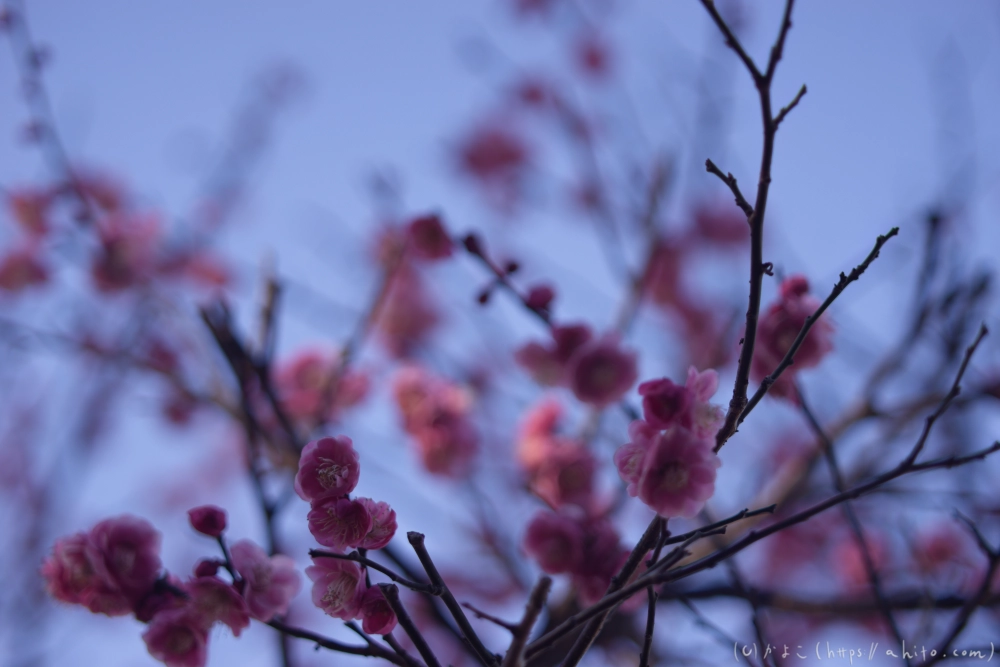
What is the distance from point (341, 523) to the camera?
112 cm

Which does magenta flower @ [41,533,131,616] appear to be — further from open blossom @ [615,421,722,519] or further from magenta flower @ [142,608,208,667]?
open blossom @ [615,421,722,519]

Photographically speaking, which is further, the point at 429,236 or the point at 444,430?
the point at 444,430

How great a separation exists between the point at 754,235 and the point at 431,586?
806 mm

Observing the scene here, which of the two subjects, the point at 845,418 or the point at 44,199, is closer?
the point at 845,418

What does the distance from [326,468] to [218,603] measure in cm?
34

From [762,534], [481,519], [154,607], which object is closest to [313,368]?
[481,519]

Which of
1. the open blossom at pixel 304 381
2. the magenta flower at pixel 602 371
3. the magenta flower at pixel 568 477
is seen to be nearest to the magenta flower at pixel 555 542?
the magenta flower at pixel 602 371

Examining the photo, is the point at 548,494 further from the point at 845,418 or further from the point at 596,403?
the point at 845,418

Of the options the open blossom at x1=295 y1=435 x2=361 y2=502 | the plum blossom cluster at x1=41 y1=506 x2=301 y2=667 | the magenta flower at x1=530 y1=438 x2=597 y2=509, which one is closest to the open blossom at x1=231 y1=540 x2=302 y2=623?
the plum blossom cluster at x1=41 y1=506 x2=301 y2=667

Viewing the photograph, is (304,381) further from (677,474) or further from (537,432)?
(677,474)

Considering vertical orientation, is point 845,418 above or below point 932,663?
above

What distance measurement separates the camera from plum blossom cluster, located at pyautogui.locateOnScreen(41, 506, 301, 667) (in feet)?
3.97

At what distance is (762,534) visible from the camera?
0.98 meters

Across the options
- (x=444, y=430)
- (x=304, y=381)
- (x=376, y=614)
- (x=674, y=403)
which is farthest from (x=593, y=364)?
(x=304, y=381)
